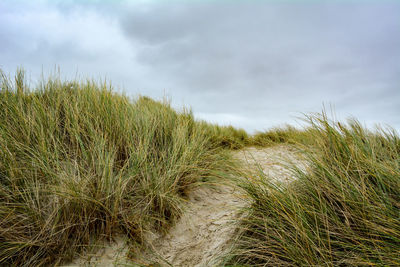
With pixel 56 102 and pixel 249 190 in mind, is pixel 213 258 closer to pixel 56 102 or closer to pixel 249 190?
pixel 249 190

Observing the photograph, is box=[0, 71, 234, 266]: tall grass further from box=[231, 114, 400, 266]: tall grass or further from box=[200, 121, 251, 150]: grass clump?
box=[200, 121, 251, 150]: grass clump

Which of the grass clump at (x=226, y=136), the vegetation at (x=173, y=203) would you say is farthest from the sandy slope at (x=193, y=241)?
the grass clump at (x=226, y=136)

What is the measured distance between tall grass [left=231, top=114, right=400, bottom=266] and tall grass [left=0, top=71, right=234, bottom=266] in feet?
2.78

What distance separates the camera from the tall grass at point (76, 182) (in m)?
1.43

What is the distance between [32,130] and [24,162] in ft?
Answer: 1.55

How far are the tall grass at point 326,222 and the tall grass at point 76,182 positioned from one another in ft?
2.78

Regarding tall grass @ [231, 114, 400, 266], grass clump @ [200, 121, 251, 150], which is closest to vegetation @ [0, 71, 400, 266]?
tall grass @ [231, 114, 400, 266]

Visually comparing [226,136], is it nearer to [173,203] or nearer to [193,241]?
[173,203]

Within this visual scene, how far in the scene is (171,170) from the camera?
2.06 metres

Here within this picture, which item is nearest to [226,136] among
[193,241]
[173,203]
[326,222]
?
[173,203]

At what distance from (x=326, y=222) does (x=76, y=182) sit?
69.2 inches

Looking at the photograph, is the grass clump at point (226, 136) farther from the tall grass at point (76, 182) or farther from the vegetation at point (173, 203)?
the vegetation at point (173, 203)

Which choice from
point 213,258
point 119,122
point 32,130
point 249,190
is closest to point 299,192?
point 249,190

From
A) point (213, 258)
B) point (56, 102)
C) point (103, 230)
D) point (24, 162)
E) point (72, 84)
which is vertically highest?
point (72, 84)
